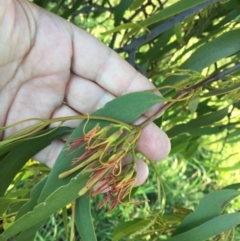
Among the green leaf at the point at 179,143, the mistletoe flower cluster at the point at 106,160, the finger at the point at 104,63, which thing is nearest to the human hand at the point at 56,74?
the finger at the point at 104,63

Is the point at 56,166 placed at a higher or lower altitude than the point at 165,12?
lower

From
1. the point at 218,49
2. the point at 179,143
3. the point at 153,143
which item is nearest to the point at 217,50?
the point at 218,49

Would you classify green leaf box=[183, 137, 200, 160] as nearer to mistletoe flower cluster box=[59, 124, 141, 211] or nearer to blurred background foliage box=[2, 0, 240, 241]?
blurred background foliage box=[2, 0, 240, 241]

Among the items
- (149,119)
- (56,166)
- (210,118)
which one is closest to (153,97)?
(149,119)

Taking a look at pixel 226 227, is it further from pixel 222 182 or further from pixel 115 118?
pixel 222 182

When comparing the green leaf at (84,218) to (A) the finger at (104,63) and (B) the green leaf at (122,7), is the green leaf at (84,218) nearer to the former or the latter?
(A) the finger at (104,63)

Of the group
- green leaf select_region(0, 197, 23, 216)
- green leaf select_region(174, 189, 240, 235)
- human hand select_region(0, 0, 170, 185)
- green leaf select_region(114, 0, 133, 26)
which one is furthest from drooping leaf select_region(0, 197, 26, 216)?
green leaf select_region(114, 0, 133, 26)

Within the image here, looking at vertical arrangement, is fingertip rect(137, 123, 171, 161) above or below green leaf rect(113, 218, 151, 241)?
above

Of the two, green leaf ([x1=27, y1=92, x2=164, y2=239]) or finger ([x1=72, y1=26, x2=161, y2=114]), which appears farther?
finger ([x1=72, y1=26, x2=161, y2=114])
